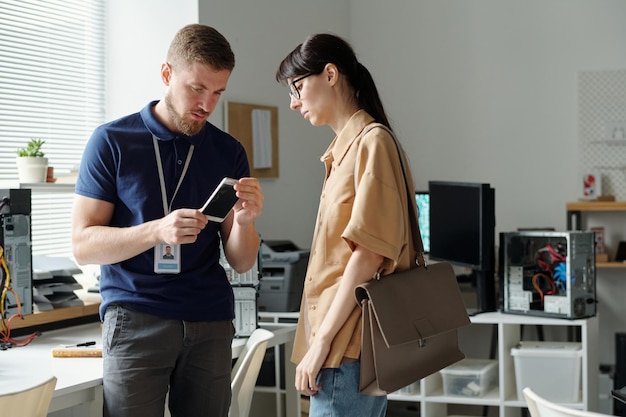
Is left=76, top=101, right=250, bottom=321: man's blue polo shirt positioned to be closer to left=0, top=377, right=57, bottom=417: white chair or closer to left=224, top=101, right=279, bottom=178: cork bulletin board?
left=0, top=377, right=57, bottom=417: white chair

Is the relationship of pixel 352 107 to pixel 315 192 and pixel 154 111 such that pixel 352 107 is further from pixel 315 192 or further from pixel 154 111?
pixel 315 192

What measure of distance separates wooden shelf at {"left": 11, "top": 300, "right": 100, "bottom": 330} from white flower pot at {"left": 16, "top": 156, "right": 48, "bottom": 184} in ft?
1.80

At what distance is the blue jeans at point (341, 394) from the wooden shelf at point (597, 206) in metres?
3.07

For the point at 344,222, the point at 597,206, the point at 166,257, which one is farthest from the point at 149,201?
the point at 597,206

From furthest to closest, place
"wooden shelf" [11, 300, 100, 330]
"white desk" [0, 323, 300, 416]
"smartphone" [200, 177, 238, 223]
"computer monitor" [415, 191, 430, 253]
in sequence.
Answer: "computer monitor" [415, 191, 430, 253] < "wooden shelf" [11, 300, 100, 330] < "white desk" [0, 323, 300, 416] < "smartphone" [200, 177, 238, 223]

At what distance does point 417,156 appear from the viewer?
5.18 m

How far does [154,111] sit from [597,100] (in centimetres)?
334

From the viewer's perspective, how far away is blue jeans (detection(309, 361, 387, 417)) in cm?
188

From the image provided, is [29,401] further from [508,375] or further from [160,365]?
[508,375]

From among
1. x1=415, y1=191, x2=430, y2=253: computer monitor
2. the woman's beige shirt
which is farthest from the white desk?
x1=415, y1=191, x2=430, y2=253: computer monitor

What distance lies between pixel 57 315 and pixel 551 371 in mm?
2157

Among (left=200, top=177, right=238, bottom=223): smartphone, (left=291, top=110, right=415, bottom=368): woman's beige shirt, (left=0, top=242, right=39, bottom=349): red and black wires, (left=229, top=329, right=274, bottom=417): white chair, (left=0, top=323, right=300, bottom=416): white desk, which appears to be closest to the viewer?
(left=291, top=110, right=415, bottom=368): woman's beige shirt

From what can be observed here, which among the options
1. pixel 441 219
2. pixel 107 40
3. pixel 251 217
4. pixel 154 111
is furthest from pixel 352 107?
pixel 107 40

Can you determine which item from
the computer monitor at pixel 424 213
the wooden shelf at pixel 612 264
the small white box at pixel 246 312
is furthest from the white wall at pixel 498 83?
the small white box at pixel 246 312
